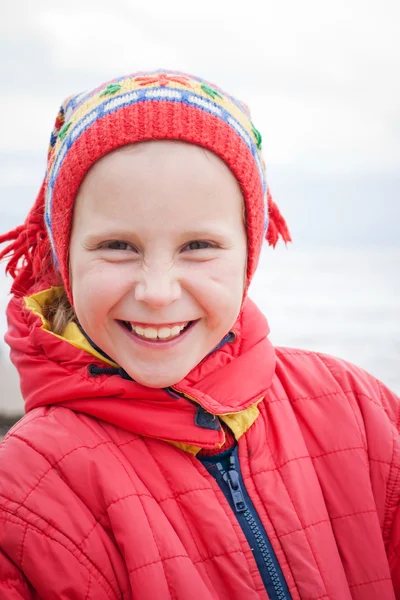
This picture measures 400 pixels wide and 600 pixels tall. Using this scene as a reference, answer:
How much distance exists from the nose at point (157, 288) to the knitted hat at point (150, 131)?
0.71 ft

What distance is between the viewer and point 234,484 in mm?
1276

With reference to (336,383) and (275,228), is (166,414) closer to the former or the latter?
(336,383)

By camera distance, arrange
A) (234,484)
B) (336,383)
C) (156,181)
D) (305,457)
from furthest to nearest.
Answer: (336,383) → (305,457) → (234,484) → (156,181)

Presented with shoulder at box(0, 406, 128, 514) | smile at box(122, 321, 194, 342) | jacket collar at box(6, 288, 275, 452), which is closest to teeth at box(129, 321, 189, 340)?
smile at box(122, 321, 194, 342)

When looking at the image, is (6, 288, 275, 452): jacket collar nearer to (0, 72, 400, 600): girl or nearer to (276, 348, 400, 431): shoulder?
(0, 72, 400, 600): girl

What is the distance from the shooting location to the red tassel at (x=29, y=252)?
4.94 ft

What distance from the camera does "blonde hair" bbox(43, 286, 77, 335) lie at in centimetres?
143

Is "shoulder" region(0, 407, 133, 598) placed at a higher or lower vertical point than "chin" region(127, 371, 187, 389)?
lower

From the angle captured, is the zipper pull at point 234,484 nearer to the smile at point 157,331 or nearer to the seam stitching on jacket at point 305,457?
the seam stitching on jacket at point 305,457

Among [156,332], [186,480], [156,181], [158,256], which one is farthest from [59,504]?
[156,181]

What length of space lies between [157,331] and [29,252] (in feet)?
1.58

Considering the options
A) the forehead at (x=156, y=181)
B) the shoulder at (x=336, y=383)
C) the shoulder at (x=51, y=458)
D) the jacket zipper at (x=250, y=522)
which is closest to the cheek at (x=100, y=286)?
the forehead at (x=156, y=181)

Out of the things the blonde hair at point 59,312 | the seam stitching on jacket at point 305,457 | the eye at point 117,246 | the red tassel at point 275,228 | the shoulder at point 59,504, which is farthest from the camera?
the red tassel at point 275,228

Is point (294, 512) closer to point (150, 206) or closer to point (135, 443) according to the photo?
point (135, 443)
